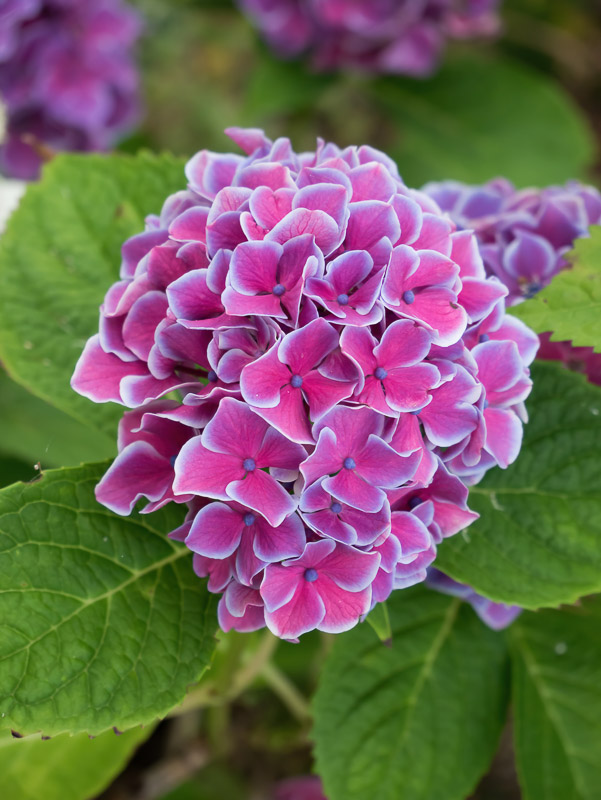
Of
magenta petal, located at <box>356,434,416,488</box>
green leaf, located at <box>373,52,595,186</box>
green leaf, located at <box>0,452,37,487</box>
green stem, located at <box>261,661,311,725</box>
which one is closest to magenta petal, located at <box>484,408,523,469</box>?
magenta petal, located at <box>356,434,416,488</box>

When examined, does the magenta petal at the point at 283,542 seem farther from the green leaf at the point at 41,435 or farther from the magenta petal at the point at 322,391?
the green leaf at the point at 41,435

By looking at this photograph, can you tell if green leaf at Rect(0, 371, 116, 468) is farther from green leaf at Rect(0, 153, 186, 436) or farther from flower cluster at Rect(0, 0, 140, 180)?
flower cluster at Rect(0, 0, 140, 180)

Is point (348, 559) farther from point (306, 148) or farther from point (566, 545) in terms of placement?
point (306, 148)

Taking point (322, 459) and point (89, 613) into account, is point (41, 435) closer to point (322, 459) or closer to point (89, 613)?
point (89, 613)

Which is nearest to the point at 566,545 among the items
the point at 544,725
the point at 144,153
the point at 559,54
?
the point at 544,725

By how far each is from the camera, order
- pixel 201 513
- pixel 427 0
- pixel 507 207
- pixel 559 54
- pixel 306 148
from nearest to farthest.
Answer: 1. pixel 201 513
2. pixel 507 207
3. pixel 427 0
4. pixel 306 148
5. pixel 559 54

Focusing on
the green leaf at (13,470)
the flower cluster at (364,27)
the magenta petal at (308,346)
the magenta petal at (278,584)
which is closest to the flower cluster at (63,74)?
the flower cluster at (364,27)
